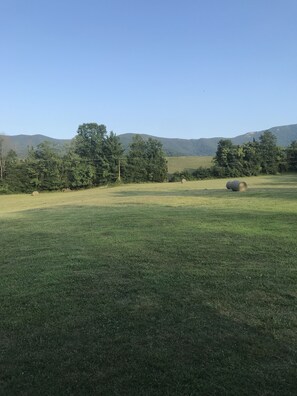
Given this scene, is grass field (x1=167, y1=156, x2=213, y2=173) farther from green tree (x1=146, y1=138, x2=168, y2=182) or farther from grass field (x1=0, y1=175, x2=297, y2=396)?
grass field (x1=0, y1=175, x2=297, y2=396)

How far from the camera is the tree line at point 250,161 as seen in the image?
68125mm

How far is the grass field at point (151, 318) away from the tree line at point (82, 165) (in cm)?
5145

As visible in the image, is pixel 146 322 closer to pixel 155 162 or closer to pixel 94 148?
pixel 155 162

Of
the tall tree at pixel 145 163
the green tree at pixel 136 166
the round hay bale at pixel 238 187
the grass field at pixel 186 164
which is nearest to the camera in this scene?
the round hay bale at pixel 238 187

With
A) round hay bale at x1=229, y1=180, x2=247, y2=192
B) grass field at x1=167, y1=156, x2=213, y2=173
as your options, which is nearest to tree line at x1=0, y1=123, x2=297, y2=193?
grass field at x1=167, y1=156, x2=213, y2=173

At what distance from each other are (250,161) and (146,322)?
67.8 metres

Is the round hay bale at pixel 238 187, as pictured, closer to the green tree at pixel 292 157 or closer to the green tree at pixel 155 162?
the green tree at pixel 155 162

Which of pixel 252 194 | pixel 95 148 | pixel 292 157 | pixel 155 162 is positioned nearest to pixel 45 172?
pixel 95 148

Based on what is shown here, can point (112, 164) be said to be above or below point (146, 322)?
above

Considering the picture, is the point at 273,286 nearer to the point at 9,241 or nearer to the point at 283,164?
the point at 9,241

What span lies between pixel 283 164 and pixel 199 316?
70.2 m

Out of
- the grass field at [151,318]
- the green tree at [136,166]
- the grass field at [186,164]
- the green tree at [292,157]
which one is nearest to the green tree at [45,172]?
the green tree at [136,166]

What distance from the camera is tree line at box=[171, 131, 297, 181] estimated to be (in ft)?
224

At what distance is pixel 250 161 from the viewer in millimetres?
69562
